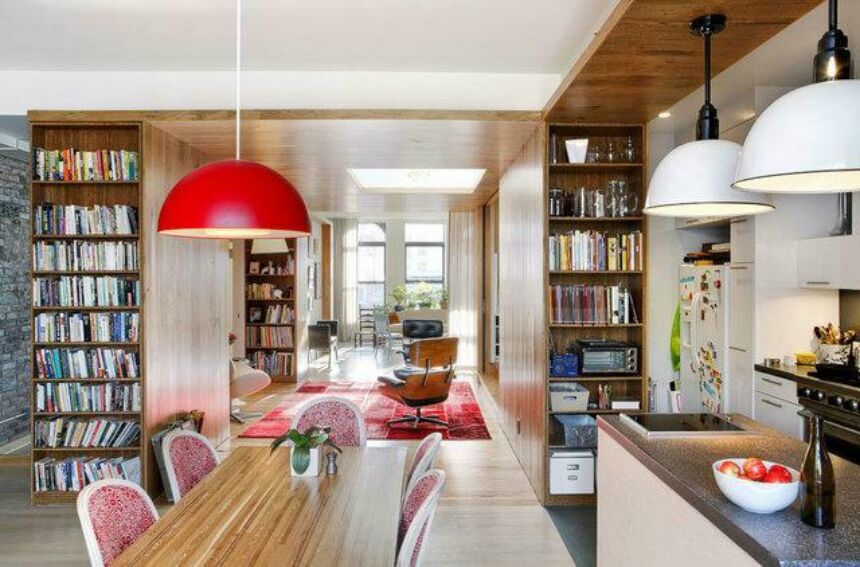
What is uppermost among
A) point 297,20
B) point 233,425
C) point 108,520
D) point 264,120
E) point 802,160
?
point 297,20

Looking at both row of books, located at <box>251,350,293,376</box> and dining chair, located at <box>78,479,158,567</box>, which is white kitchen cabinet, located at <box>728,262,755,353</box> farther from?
row of books, located at <box>251,350,293,376</box>

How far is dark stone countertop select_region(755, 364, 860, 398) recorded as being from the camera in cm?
313

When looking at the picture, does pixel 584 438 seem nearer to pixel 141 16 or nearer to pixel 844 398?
pixel 844 398

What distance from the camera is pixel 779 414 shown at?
12.0ft

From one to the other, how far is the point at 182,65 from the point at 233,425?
368 centimetres

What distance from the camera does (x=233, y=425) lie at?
5914mm

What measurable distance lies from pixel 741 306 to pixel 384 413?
12.5 feet

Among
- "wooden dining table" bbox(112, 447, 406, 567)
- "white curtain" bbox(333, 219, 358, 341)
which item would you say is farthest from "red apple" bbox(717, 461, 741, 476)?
"white curtain" bbox(333, 219, 358, 341)

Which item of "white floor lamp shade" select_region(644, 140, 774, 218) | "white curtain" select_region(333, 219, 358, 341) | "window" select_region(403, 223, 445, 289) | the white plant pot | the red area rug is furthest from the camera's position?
"window" select_region(403, 223, 445, 289)

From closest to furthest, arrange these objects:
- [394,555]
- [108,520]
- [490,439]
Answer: [394,555] < [108,520] < [490,439]

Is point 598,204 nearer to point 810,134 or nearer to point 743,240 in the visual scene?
point 743,240

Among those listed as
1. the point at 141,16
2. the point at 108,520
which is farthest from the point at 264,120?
the point at 108,520

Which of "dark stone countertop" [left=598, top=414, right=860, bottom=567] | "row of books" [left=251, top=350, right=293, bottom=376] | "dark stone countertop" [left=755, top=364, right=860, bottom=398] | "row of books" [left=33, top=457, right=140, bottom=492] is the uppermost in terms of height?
"dark stone countertop" [left=755, top=364, right=860, bottom=398]

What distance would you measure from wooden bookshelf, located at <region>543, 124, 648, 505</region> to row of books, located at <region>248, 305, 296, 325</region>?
4.90 meters
